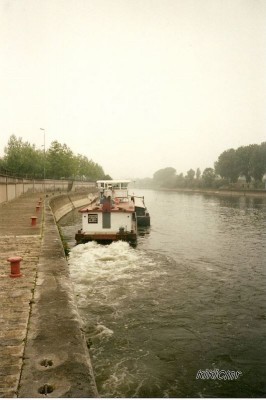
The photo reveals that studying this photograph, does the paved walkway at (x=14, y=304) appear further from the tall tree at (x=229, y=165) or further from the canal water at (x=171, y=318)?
the tall tree at (x=229, y=165)

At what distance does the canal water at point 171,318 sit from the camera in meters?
7.40

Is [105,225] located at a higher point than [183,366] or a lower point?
higher

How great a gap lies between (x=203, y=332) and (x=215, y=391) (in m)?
2.60

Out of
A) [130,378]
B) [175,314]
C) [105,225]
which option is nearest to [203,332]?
[175,314]

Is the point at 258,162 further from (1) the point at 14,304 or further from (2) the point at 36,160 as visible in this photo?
(1) the point at 14,304

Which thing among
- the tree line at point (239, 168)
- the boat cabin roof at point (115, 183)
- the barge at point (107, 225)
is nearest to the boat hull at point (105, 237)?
the barge at point (107, 225)

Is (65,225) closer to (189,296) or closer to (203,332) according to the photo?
(189,296)

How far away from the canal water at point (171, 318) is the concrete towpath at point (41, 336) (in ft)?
5.75

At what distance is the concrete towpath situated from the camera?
14.5ft

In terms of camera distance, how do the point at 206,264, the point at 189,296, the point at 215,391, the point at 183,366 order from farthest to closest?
the point at 206,264 → the point at 189,296 → the point at 183,366 → the point at 215,391

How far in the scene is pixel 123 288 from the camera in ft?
43.4

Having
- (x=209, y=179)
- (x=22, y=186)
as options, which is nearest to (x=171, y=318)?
(x=22, y=186)

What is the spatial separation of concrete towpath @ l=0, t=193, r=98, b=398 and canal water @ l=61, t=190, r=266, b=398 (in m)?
1.75

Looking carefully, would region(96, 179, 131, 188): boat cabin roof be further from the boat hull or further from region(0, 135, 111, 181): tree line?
region(0, 135, 111, 181): tree line
